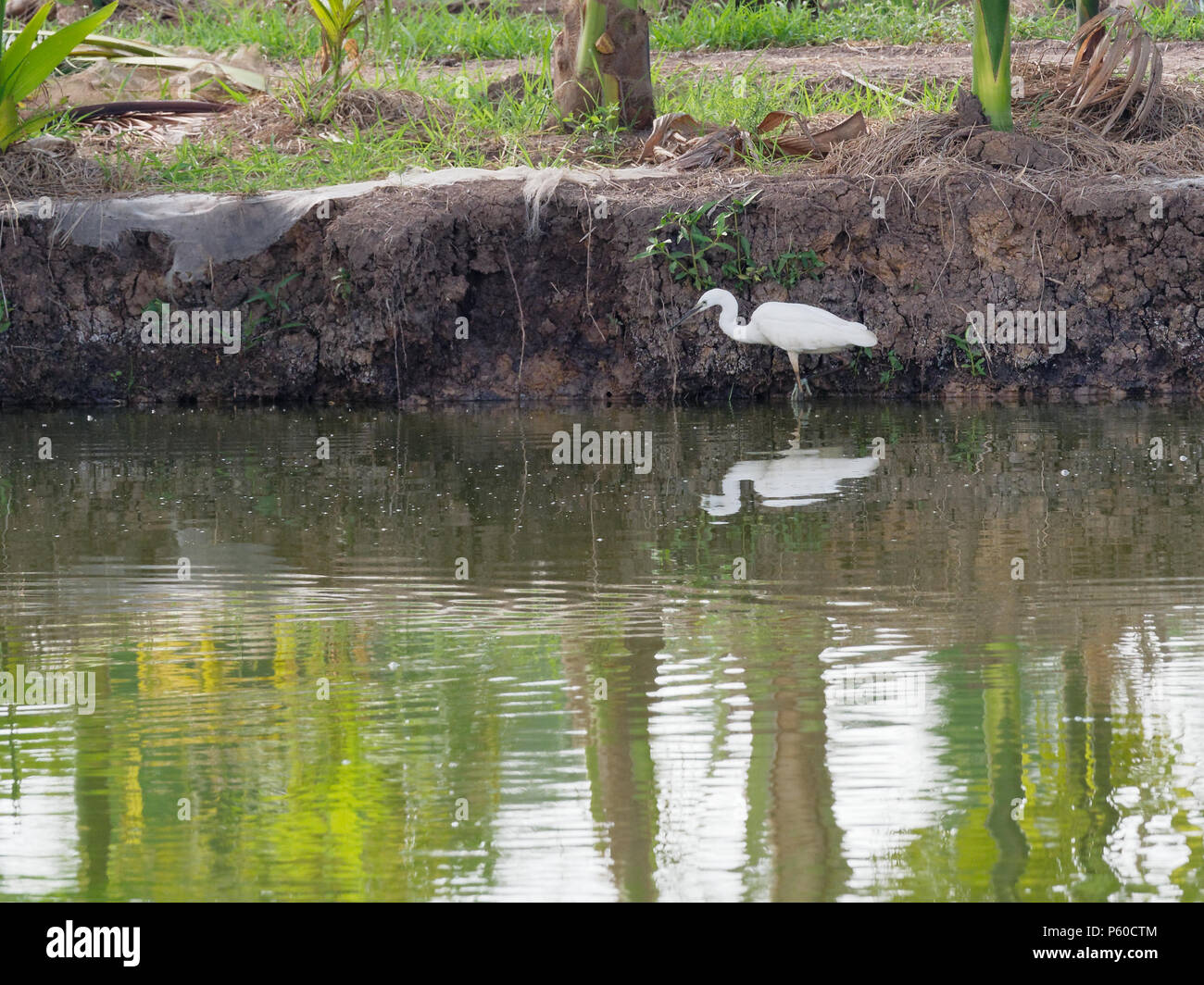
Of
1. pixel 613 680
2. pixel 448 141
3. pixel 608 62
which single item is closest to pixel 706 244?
pixel 608 62

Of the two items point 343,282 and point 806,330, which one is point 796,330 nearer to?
point 806,330

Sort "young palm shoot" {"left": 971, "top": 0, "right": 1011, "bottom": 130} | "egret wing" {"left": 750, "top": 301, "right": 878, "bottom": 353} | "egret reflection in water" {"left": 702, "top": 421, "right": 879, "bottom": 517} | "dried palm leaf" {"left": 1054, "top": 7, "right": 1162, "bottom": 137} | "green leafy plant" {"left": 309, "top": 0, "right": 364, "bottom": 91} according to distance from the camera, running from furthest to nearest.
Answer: "green leafy plant" {"left": 309, "top": 0, "right": 364, "bottom": 91}, "dried palm leaf" {"left": 1054, "top": 7, "right": 1162, "bottom": 137}, "young palm shoot" {"left": 971, "top": 0, "right": 1011, "bottom": 130}, "egret wing" {"left": 750, "top": 301, "right": 878, "bottom": 353}, "egret reflection in water" {"left": 702, "top": 421, "right": 879, "bottom": 517}

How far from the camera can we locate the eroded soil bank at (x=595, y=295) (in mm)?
9570

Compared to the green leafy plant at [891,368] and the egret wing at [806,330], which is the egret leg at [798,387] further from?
the green leafy plant at [891,368]

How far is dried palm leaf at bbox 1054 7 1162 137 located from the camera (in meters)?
10.2

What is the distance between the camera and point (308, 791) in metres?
3.30

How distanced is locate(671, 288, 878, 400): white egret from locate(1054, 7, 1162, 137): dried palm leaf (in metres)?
2.48

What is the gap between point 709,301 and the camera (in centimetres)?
938

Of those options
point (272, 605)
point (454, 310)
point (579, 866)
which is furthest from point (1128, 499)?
point (454, 310)

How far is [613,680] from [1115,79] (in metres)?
7.98

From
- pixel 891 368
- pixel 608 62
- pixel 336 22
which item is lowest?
pixel 891 368

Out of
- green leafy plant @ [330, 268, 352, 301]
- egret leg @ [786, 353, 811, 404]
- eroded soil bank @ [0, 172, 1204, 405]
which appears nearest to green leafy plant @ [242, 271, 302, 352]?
eroded soil bank @ [0, 172, 1204, 405]

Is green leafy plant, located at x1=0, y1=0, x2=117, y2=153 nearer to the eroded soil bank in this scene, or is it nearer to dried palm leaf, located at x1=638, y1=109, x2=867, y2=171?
the eroded soil bank

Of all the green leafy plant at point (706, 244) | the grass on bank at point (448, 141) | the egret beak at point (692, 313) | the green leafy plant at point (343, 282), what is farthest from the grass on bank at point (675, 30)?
the egret beak at point (692, 313)
